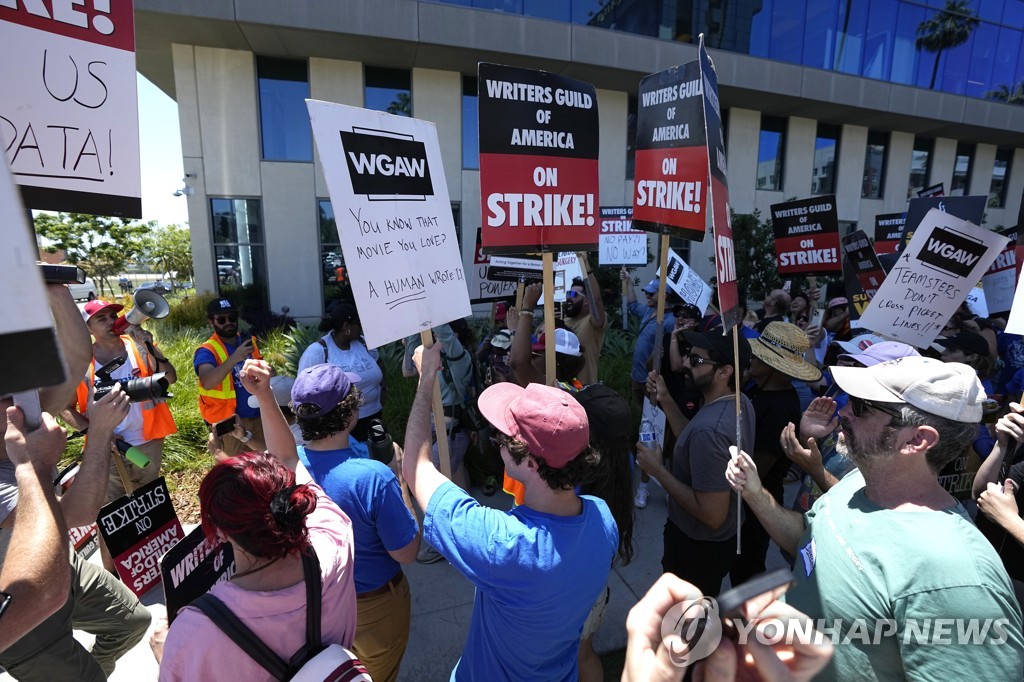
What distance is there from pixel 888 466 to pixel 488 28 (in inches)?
560

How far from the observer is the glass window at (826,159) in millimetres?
18609

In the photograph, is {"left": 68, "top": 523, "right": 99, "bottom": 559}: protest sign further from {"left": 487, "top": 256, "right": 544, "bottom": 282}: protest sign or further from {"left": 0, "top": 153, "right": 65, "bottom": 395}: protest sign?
{"left": 487, "top": 256, "right": 544, "bottom": 282}: protest sign

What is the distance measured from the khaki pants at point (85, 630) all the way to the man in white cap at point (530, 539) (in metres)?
1.78

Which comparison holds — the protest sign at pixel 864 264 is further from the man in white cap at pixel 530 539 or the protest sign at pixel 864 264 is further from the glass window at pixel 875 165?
the glass window at pixel 875 165

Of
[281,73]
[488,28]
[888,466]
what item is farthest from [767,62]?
[888,466]

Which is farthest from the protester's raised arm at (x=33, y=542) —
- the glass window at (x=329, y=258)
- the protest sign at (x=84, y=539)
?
the glass window at (x=329, y=258)

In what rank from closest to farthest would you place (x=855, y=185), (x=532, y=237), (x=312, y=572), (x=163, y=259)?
(x=312, y=572) → (x=532, y=237) → (x=855, y=185) → (x=163, y=259)

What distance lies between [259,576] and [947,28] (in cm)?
2723

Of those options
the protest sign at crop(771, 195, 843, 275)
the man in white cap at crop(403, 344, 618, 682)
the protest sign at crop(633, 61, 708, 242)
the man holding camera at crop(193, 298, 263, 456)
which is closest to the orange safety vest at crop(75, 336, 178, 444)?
the man holding camera at crop(193, 298, 263, 456)

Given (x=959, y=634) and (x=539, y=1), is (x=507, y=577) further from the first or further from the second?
(x=539, y=1)

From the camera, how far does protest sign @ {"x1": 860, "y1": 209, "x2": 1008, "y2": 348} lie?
152 inches

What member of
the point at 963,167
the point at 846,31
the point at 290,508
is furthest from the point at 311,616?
the point at 963,167

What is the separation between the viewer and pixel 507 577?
157 centimetres

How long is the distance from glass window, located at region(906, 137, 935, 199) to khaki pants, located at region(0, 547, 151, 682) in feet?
85.7
